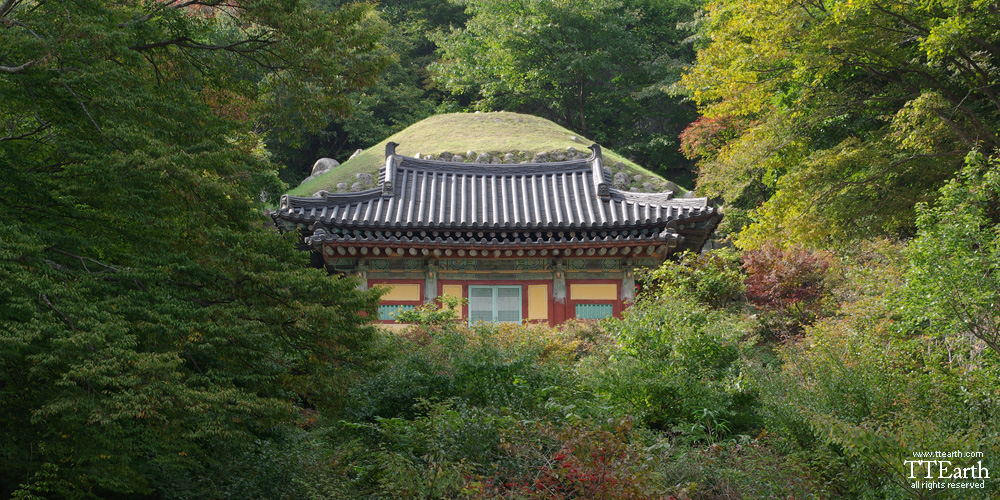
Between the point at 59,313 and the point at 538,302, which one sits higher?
the point at 59,313

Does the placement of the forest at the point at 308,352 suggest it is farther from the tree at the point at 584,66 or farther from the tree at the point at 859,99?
the tree at the point at 584,66

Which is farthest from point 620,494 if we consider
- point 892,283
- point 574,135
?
point 574,135

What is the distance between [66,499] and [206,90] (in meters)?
5.89

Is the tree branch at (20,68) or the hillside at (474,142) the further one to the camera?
the hillside at (474,142)

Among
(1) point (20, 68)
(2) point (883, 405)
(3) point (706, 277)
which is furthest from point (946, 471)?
(3) point (706, 277)

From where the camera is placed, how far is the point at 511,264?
Answer: 1580 cm

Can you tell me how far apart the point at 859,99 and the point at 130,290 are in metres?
13.6

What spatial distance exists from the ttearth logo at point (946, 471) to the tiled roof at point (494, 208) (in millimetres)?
9028

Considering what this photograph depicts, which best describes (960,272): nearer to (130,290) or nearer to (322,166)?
(130,290)

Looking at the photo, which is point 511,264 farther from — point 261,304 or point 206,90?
point 261,304

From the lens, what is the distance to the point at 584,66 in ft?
105

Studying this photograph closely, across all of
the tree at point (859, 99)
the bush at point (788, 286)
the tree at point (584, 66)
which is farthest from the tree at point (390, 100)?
the bush at point (788, 286)

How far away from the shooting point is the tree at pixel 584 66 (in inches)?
1287

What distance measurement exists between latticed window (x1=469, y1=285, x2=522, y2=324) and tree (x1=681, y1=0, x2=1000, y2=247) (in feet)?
17.2
